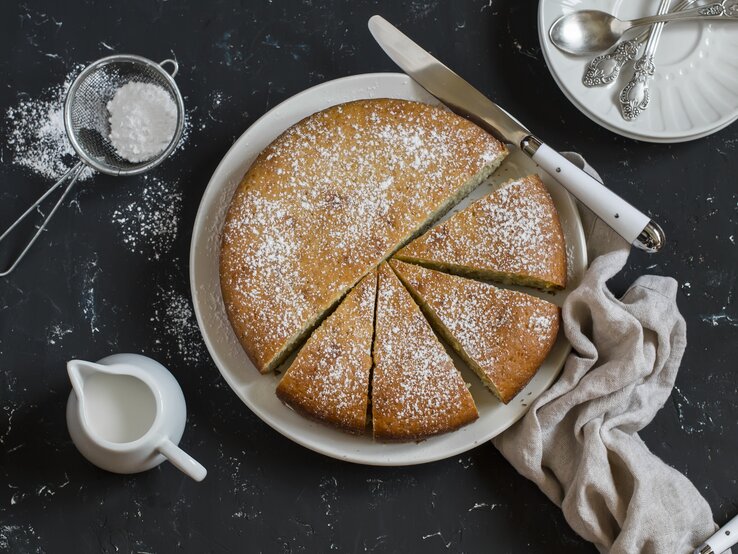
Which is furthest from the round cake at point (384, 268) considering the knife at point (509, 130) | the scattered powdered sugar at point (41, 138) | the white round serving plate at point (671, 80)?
the scattered powdered sugar at point (41, 138)

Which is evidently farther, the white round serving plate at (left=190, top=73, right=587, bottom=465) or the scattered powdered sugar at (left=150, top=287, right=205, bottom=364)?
the scattered powdered sugar at (left=150, top=287, right=205, bottom=364)

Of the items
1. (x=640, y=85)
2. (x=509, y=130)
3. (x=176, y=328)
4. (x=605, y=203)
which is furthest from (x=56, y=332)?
(x=640, y=85)

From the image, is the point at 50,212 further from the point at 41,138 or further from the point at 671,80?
the point at 671,80

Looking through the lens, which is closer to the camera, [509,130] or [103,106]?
[509,130]

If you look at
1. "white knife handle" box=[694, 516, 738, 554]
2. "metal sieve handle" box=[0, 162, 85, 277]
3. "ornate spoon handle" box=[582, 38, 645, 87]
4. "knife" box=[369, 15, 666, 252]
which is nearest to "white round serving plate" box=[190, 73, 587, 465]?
"knife" box=[369, 15, 666, 252]

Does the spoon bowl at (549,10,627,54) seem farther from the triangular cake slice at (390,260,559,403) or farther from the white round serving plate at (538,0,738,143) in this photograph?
the triangular cake slice at (390,260,559,403)

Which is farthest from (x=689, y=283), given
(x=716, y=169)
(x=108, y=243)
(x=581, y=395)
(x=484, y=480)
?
(x=108, y=243)

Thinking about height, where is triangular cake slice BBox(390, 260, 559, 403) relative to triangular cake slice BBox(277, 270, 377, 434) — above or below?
above
